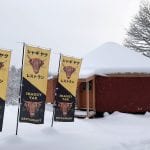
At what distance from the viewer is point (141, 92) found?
2086 cm

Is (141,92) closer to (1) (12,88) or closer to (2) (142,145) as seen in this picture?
(2) (142,145)

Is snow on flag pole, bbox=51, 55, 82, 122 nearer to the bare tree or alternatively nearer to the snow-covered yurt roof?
the snow-covered yurt roof

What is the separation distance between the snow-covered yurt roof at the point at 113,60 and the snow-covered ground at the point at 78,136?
4.19m

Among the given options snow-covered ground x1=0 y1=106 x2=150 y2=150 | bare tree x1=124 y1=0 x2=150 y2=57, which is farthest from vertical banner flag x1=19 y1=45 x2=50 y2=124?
bare tree x1=124 y1=0 x2=150 y2=57

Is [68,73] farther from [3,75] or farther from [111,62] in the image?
[111,62]

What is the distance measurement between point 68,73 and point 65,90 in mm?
569

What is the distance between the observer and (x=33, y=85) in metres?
12.4

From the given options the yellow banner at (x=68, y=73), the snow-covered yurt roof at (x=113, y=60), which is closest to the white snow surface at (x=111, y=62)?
the snow-covered yurt roof at (x=113, y=60)

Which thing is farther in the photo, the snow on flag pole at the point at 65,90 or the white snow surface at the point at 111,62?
the white snow surface at the point at 111,62

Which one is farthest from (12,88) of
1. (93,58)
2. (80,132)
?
(80,132)

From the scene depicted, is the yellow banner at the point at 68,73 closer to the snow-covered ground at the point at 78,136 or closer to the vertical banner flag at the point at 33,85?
the vertical banner flag at the point at 33,85

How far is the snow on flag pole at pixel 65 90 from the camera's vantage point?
1377cm

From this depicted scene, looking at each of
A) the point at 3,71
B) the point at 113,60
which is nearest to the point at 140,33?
the point at 113,60

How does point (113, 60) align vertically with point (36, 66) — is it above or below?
above
